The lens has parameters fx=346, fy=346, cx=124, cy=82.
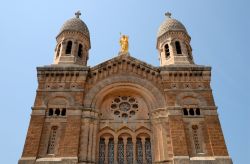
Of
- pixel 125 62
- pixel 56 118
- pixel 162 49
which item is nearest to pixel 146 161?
pixel 56 118

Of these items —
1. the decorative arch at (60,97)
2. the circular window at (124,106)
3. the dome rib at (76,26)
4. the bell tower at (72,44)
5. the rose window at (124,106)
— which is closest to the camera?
the decorative arch at (60,97)

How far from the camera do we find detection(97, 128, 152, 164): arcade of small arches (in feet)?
74.0

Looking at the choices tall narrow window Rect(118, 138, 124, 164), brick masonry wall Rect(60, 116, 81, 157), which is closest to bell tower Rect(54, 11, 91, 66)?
brick masonry wall Rect(60, 116, 81, 157)

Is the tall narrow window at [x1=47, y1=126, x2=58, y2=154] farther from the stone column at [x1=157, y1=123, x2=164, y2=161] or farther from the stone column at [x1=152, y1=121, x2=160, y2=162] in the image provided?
the stone column at [x1=157, y1=123, x2=164, y2=161]

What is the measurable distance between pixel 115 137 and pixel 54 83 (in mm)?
6229

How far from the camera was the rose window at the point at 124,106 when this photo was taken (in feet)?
82.2

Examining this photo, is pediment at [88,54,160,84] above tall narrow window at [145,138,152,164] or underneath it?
above

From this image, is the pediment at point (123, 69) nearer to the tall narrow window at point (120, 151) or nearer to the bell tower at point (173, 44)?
the bell tower at point (173, 44)

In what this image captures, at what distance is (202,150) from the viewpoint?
22203 millimetres

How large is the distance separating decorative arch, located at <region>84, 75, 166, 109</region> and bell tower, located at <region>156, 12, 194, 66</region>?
3.93 metres

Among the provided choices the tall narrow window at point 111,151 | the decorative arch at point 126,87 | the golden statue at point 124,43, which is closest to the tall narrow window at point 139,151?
the tall narrow window at point 111,151

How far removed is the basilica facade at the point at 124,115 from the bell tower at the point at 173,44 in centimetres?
20

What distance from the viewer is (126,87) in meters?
26.0

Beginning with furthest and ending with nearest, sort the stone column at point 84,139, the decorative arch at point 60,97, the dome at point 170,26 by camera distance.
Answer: the dome at point 170,26, the decorative arch at point 60,97, the stone column at point 84,139
